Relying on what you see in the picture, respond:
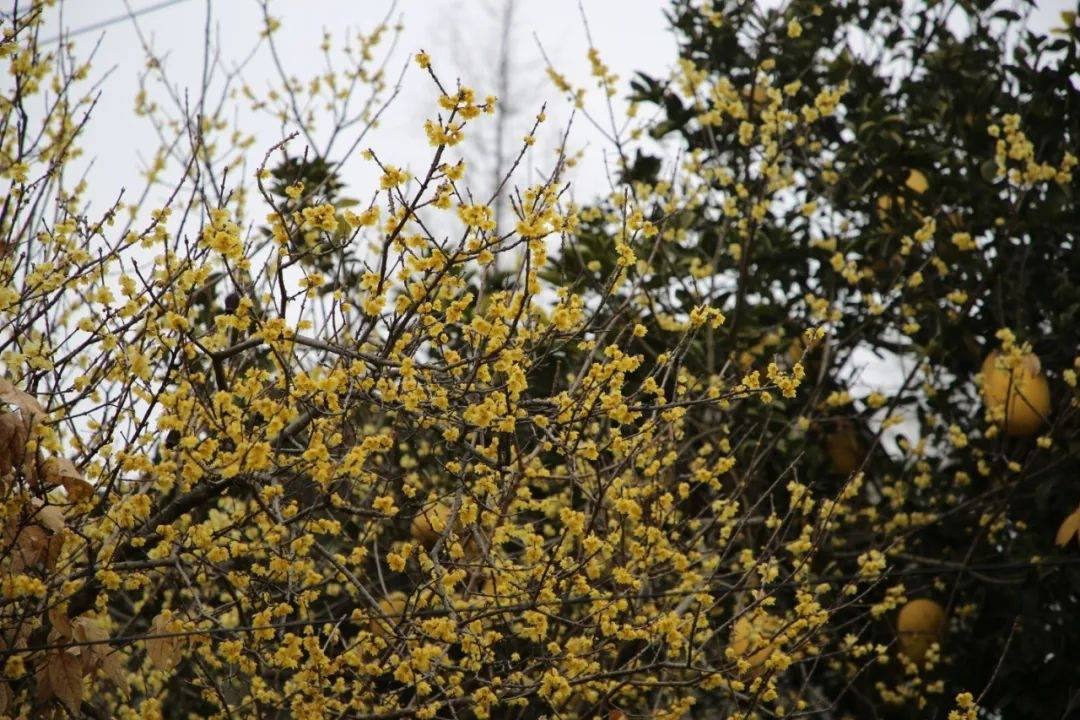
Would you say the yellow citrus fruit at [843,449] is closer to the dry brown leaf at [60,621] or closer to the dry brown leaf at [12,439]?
the dry brown leaf at [60,621]

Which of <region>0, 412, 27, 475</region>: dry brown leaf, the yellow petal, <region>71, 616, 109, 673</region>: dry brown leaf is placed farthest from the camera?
the yellow petal

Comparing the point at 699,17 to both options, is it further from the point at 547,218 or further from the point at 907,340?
the point at 547,218

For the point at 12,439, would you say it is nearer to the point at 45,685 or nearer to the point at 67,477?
the point at 67,477

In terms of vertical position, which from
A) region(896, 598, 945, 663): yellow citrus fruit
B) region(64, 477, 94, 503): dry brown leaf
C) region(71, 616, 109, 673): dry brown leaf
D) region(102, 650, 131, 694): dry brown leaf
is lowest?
region(896, 598, 945, 663): yellow citrus fruit

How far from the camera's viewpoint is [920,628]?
446 centimetres

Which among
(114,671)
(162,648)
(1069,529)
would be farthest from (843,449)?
(114,671)

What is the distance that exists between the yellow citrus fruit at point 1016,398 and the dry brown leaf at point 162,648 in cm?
334

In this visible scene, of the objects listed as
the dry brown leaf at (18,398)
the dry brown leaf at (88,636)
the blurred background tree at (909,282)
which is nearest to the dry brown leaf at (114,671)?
the dry brown leaf at (88,636)

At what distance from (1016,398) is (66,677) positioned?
12.2 ft

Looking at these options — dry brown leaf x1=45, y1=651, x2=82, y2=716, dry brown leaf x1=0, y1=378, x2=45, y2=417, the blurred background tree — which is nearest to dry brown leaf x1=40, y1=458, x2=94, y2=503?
dry brown leaf x1=0, y1=378, x2=45, y2=417

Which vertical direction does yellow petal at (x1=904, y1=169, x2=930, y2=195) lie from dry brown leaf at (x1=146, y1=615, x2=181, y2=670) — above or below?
above

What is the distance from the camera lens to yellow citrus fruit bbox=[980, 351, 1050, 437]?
14.3ft

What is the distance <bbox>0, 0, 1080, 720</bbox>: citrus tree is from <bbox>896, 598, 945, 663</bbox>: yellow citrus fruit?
14 millimetres

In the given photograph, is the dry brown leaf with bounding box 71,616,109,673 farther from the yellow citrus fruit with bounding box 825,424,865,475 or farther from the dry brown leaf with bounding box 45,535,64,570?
the yellow citrus fruit with bounding box 825,424,865,475
